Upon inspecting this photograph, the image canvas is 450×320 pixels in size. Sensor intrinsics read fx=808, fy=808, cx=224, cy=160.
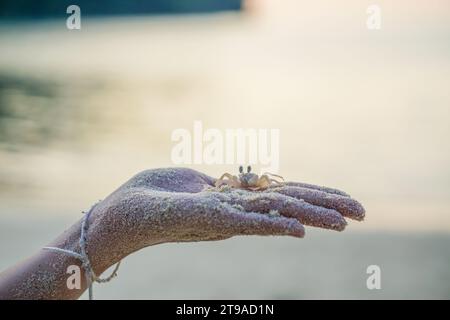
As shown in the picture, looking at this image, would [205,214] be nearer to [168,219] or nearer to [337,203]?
[168,219]

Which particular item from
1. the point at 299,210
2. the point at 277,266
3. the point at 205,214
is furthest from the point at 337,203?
the point at 277,266

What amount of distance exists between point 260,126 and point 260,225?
138 inches

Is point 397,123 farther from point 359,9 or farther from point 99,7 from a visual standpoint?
point 99,7

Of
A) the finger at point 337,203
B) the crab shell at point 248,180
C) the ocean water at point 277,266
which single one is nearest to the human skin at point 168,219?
the finger at point 337,203

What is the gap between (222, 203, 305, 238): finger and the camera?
150 centimetres

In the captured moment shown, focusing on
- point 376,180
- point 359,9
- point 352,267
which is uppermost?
point 359,9

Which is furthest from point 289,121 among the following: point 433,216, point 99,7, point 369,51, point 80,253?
point 99,7

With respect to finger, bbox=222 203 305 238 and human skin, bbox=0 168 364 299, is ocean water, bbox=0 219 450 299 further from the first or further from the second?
finger, bbox=222 203 305 238

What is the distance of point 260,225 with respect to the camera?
1.50 metres

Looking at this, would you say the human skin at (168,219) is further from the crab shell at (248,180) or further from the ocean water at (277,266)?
the ocean water at (277,266)

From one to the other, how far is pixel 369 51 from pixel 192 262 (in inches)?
164

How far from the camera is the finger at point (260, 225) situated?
1496mm

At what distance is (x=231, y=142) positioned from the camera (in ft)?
14.7

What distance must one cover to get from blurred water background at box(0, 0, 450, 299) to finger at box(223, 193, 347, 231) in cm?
190
